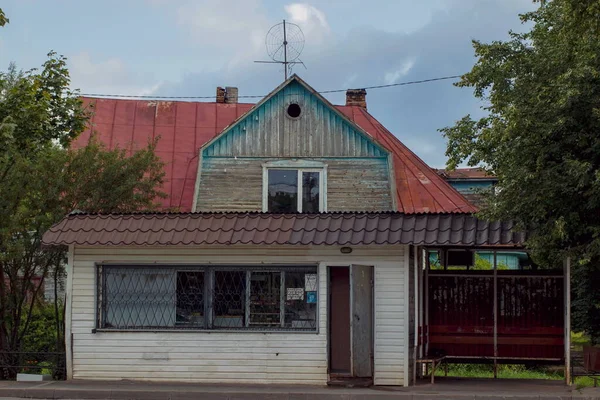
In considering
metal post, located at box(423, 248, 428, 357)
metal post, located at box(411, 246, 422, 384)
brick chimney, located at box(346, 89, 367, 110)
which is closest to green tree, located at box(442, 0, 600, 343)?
metal post, located at box(411, 246, 422, 384)

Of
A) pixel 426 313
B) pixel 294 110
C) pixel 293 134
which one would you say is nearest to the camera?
pixel 426 313

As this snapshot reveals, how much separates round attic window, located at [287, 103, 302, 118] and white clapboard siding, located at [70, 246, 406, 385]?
10.0 m

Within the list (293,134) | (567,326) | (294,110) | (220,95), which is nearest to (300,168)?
(293,134)

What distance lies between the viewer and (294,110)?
25750 millimetres

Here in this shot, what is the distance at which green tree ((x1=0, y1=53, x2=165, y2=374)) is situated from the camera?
676 inches

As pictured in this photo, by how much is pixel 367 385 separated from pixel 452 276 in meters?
3.27

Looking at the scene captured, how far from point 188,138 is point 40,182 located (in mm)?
10960

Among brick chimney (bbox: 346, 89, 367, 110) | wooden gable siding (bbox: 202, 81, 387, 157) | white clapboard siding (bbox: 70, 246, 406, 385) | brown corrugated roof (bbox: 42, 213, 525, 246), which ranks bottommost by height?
white clapboard siding (bbox: 70, 246, 406, 385)

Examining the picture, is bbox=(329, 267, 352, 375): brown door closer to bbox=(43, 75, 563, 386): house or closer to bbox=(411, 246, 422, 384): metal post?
bbox=(43, 75, 563, 386): house

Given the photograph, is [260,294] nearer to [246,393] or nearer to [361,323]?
[361,323]

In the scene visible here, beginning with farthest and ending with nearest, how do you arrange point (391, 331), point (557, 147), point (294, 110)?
1. point (294, 110)
2. point (391, 331)
3. point (557, 147)

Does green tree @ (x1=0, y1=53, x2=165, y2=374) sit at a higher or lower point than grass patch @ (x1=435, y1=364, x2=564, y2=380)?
higher

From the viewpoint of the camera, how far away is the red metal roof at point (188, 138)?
1035 inches

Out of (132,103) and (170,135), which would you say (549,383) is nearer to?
(170,135)
